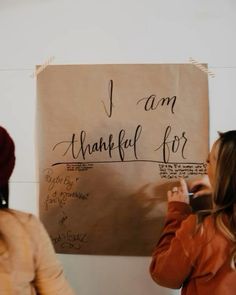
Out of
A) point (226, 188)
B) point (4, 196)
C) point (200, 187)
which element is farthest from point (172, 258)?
point (4, 196)

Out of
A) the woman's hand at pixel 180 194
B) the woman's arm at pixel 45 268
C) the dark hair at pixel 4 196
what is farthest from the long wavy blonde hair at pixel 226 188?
the dark hair at pixel 4 196

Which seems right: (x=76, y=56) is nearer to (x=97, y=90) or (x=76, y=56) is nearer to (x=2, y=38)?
(x=97, y=90)

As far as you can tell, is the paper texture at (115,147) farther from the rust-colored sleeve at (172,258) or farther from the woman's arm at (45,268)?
the woman's arm at (45,268)

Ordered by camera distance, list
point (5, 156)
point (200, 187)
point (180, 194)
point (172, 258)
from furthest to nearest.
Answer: point (200, 187) → point (180, 194) → point (172, 258) → point (5, 156)

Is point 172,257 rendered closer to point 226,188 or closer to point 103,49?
point 226,188

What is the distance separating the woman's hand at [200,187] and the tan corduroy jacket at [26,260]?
0.57 meters

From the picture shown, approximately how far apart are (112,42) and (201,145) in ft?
1.65

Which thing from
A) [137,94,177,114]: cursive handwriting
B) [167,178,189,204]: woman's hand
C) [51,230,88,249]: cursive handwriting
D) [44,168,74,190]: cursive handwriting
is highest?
[137,94,177,114]: cursive handwriting

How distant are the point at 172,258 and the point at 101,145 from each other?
501 millimetres

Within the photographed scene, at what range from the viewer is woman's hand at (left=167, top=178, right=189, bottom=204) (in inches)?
43.0

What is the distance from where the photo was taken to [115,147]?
124cm

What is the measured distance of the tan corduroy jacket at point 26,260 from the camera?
78 cm

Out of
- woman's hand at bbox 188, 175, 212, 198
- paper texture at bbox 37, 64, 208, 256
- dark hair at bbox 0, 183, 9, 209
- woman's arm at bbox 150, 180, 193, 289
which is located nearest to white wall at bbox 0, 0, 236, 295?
paper texture at bbox 37, 64, 208, 256

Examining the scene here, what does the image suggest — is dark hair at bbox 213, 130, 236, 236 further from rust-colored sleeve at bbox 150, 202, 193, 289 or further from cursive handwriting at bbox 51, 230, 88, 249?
cursive handwriting at bbox 51, 230, 88, 249
